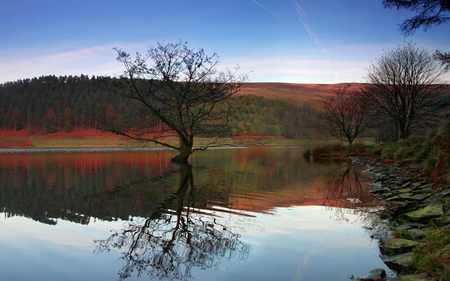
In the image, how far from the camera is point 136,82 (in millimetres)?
31906

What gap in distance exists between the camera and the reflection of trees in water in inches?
429

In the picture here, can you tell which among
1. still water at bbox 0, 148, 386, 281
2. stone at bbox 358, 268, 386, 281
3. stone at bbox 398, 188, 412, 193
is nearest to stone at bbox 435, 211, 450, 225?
still water at bbox 0, 148, 386, 281

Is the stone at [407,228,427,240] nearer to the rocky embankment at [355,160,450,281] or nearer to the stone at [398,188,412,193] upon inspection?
the rocky embankment at [355,160,450,281]

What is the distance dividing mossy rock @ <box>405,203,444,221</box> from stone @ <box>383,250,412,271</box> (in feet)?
6.78

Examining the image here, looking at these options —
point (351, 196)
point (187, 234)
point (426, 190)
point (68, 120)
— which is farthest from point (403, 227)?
point (68, 120)

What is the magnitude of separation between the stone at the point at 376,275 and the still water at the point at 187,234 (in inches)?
11.8

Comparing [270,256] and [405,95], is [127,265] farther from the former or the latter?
[405,95]

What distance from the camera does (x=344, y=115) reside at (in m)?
44.7

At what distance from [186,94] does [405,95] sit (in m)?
19.6

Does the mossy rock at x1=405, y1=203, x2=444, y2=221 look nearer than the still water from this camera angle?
No

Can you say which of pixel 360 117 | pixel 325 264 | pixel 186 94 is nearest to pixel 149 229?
pixel 325 264

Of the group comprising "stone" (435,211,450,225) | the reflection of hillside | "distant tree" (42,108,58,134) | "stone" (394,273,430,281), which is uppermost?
"stone" (435,211,450,225)

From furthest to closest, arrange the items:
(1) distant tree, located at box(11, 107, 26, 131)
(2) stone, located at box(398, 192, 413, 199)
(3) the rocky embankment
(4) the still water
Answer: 1. (1) distant tree, located at box(11, 107, 26, 131)
2. (2) stone, located at box(398, 192, 413, 199)
3. (4) the still water
4. (3) the rocky embankment

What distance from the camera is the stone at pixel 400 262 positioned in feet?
19.2
